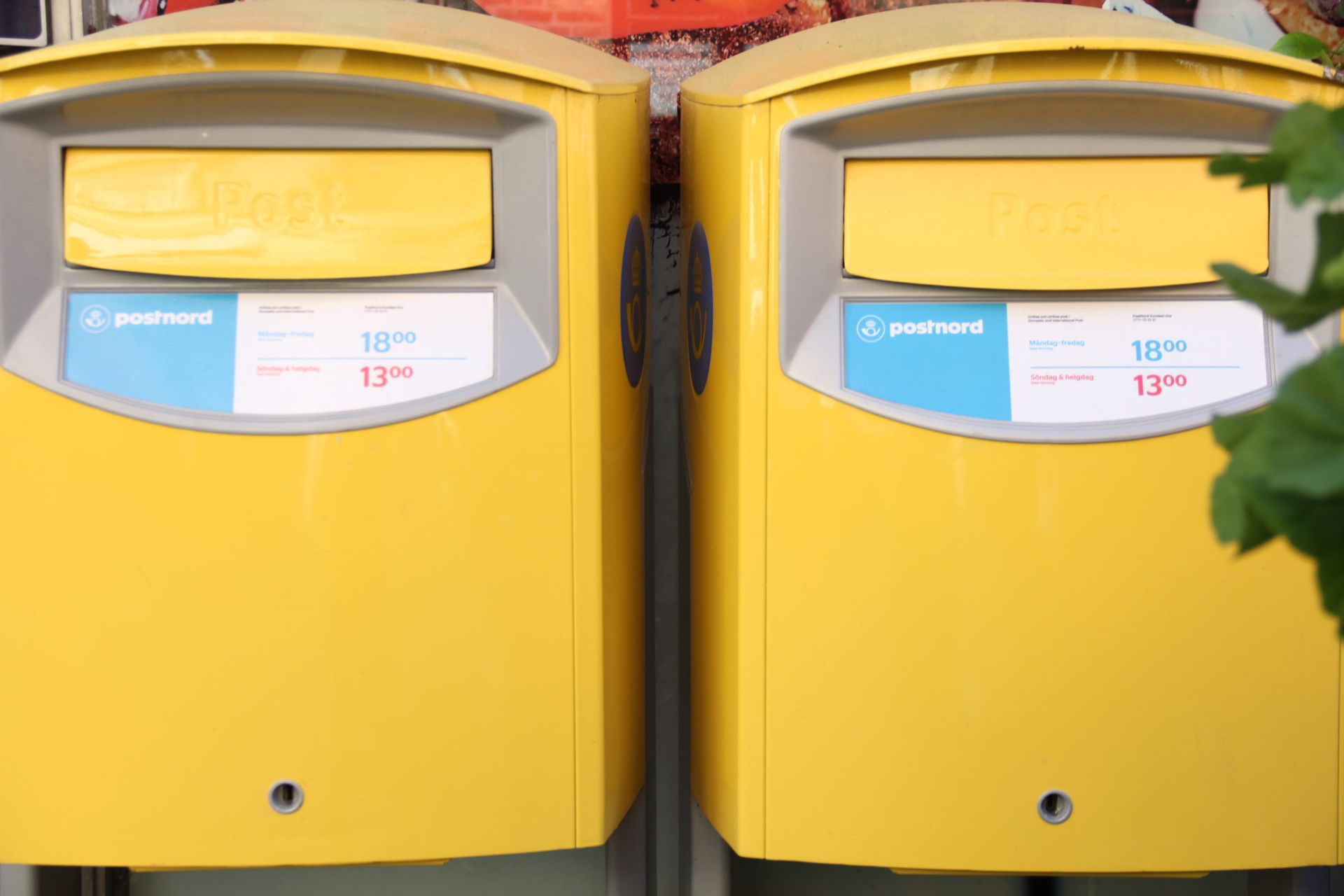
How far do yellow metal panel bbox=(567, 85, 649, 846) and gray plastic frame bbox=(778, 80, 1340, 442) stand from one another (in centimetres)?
26

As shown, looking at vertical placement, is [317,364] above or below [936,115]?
below

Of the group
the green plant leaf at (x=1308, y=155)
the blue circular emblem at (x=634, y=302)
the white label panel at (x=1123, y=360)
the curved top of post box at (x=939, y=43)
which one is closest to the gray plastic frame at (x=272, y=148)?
the blue circular emblem at (x=634, y=302)

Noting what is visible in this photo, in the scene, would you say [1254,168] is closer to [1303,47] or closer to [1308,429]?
[1308,429]

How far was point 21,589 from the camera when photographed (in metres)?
1.81

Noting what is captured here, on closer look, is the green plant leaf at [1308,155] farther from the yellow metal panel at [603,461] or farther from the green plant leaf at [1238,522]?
the yellow metal panel at [603,461]

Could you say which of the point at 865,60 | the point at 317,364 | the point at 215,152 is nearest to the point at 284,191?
the point at 215,152

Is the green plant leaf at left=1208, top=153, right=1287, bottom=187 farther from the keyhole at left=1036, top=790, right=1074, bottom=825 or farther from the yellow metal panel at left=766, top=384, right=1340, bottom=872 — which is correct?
the keyhole at left=1036, top=790, right=1074, bottom=825

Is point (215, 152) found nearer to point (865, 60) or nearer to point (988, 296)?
point (865, 60)

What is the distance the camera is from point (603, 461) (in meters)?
1.84

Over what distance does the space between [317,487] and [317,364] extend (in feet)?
0.57

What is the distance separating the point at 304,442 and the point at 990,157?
1036mm

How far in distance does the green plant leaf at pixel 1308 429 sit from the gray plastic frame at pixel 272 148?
131cm

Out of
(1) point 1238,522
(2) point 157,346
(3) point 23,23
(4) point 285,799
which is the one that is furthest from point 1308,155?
(3) point 23,23

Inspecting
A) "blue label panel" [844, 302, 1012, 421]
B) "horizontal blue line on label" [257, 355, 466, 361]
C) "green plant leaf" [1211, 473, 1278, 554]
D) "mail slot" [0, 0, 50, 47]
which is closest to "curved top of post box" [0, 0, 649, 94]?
"horizontal blue line on label" [257, 355, 466, 361]
